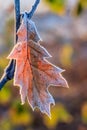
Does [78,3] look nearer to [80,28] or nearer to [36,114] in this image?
[36,114]

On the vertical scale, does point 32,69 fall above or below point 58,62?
above

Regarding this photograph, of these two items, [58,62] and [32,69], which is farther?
[58,62]

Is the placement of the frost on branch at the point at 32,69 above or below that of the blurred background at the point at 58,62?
above

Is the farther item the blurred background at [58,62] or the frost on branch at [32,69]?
the blurred background at [58,62]

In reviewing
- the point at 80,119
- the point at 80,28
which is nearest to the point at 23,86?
the point at 80,119

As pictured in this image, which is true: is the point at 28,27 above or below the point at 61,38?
above
